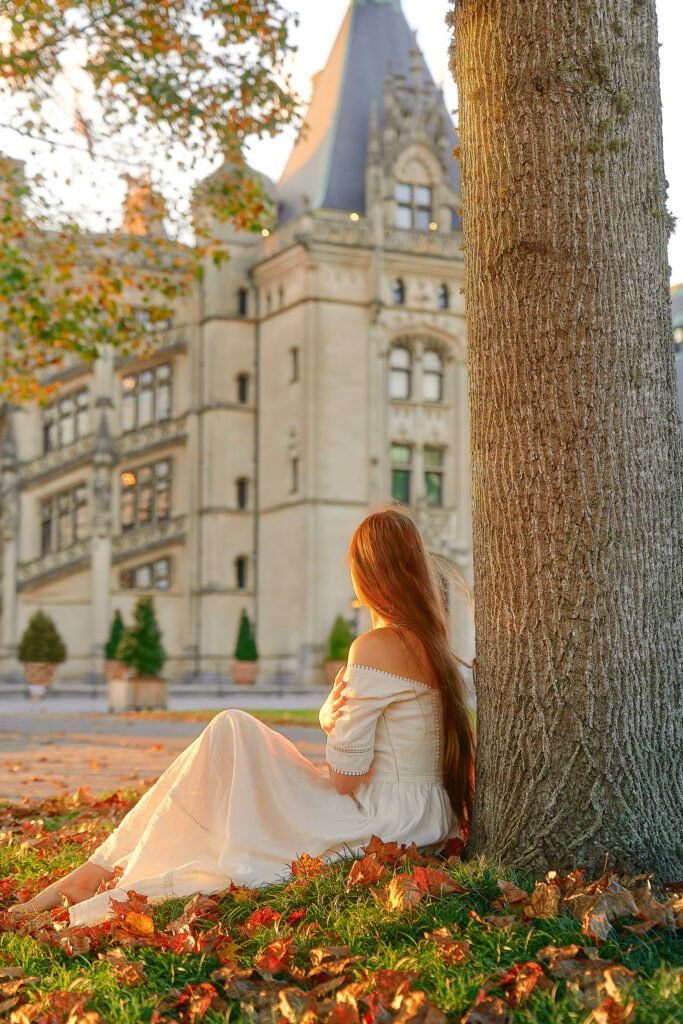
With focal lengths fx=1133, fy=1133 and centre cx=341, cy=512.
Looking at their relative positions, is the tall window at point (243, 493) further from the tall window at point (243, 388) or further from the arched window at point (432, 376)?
the arched window at point (432, 376)

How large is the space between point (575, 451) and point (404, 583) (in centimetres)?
72

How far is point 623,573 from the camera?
11.6ft

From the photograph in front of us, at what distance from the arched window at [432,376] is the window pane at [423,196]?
4270 millimetres

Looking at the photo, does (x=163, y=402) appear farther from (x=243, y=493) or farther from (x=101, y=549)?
(x=101, y=549)

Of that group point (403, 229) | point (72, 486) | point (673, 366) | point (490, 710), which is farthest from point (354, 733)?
point (72, 486)

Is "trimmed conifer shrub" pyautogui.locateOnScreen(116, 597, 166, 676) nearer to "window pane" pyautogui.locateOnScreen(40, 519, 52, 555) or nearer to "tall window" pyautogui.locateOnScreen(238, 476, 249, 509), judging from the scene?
"tall window" pyautogui.locateOnScreen(238, 476, 249, 509)

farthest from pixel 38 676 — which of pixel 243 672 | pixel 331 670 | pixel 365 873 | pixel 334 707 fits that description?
pixel 365 873

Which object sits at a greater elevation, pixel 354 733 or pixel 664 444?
pixel 664 444

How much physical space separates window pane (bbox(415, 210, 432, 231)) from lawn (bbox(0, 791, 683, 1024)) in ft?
99.0

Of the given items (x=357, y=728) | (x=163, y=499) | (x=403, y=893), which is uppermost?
(x=163, y=499)

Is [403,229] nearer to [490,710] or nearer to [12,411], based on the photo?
[12,411]

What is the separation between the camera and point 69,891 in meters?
3.76

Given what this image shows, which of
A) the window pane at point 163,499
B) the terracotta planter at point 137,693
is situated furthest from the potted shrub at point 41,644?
the window pane at point 163,499

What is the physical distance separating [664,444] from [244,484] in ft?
97.4
